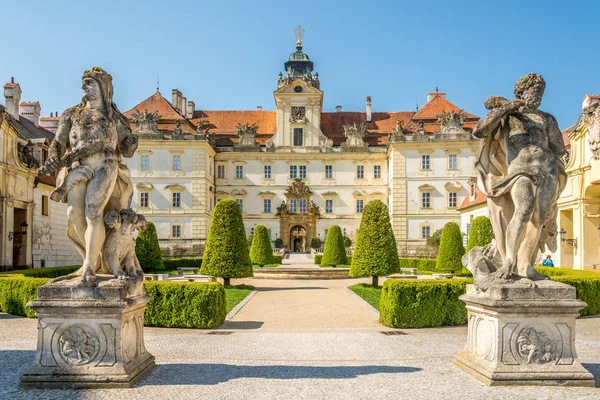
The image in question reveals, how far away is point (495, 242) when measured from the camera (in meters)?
5.51

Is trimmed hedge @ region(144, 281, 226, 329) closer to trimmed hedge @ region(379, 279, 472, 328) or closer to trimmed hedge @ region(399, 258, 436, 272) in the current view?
trimmed hedge @ region(379, 279, 472, 328)

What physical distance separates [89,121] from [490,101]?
13.2 feet

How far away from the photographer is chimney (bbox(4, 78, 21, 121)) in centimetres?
2556

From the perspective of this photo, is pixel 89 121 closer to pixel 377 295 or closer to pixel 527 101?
pixel 527 101

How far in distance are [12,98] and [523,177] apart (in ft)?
87.1

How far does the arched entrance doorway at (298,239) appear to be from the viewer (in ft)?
153

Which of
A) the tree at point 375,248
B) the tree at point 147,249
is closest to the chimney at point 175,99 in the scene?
the tree at point 147,249

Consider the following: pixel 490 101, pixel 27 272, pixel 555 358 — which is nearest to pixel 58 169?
pixel 490 101

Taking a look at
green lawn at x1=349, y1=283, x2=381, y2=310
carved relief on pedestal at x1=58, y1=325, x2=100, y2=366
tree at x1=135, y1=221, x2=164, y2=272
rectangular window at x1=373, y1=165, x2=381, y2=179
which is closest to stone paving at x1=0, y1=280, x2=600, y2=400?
carved relief on pedestal at x1=58, y1=325, x2=100, y2=366

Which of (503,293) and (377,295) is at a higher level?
(503,293)

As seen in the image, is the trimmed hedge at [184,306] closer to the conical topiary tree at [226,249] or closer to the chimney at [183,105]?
the conical topiary tree at [226,249]

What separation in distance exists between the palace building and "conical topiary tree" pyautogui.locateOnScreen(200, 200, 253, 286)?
79.1 feet

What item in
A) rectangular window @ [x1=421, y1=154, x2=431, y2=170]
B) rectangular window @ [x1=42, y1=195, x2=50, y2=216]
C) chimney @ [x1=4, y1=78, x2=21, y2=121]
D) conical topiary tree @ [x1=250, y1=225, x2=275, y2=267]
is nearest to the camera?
rectangular window @ [x1=42, y1=195, x2=50, y2=216]

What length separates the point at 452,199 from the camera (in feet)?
135
